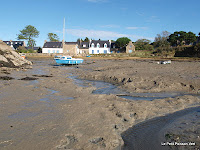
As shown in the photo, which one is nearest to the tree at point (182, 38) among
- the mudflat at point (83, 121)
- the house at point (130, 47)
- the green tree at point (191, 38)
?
the green tree at point (191, 38)

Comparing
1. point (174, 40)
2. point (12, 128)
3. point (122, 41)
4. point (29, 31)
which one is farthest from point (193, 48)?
point (29, 31)

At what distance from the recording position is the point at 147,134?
15.8 feet

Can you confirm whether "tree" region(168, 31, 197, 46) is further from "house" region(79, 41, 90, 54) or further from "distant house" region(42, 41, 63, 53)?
"distant house" region(42, 41, 63, 53)

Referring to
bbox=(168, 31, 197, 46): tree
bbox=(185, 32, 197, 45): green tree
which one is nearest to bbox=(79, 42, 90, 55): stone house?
bbox=(168, 31, 197, 46): tree

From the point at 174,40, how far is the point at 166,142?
3494 inches

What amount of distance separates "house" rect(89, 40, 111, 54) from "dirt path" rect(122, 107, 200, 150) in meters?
79.7

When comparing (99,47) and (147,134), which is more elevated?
(99,47)

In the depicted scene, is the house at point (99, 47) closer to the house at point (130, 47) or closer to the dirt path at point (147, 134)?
the house at point (130, 47)

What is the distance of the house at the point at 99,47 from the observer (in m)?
84.7

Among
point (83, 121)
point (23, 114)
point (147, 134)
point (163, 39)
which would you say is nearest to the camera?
point (147, 134)

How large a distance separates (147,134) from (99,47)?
268 ft

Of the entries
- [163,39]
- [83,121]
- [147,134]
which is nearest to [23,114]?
[83,121]

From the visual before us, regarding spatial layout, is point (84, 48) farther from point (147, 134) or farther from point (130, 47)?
point (147, 134)

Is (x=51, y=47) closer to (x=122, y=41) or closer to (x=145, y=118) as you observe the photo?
(x=122, y=41)
